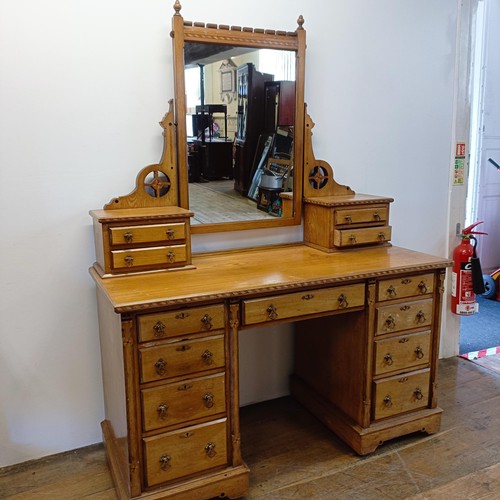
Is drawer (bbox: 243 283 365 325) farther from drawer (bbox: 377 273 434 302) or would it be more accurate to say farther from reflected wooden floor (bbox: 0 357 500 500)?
reflected wooden floor (bbox: 0 357 500 500)

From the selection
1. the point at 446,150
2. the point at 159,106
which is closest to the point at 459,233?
the point at 446,150

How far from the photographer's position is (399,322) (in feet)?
7.14

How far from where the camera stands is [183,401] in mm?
1790

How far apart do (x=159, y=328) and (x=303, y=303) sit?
0.55 metres

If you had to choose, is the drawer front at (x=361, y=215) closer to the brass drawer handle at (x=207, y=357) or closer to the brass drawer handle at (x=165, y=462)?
the brass drawer handle at (x=207, y=357)

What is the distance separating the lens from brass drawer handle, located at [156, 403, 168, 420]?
5.76 ft

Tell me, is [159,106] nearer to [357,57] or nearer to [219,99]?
Result: [219,99]

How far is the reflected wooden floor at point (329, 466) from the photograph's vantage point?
1.99 metres

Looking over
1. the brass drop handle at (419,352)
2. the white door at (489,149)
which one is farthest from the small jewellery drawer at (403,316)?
the white door at (489,149)

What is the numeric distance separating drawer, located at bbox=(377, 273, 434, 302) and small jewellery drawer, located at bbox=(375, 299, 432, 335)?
1.7 inches

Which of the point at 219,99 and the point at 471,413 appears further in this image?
the point at 471,413

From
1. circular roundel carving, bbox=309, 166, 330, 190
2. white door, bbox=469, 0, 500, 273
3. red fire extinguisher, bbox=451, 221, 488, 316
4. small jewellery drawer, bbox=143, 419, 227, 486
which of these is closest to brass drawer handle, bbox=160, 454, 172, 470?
small jewellery drawer, bbox=143, 419, 227, 486

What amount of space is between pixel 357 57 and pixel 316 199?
748mm

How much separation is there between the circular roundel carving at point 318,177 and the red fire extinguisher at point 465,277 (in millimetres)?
1053
